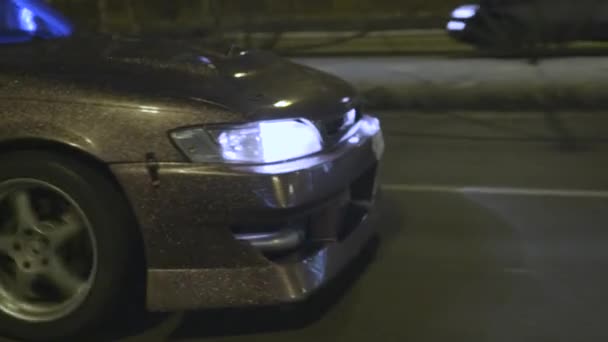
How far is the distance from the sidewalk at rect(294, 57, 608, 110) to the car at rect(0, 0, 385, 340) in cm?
591

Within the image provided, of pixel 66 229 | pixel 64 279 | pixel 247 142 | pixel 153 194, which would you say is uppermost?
pixel 247 142

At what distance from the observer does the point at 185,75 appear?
424 cm

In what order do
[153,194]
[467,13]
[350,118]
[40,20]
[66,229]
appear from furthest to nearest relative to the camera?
[467,13] → [40,20] → [350,118] → [66,229] → [153,194]

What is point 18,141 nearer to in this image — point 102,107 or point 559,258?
point 102,107

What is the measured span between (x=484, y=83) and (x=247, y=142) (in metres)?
7.06

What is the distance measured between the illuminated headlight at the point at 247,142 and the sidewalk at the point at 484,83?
6005 millimetres

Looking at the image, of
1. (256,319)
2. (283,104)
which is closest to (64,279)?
(256,319)

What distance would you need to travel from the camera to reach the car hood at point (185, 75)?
13.2 ft

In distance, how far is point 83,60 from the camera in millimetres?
4332

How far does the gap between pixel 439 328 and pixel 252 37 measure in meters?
9.35

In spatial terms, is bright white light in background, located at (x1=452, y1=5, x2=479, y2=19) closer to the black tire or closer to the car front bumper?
the car front bumper

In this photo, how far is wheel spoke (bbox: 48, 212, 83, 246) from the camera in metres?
4.03

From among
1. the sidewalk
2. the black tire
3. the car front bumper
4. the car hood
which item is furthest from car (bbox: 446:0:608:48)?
the black tire

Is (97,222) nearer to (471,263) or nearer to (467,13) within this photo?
(471,263)
